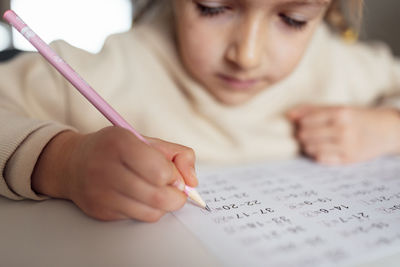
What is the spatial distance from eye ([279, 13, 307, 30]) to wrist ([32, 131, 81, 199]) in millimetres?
250

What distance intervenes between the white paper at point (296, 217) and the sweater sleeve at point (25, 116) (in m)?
0.13

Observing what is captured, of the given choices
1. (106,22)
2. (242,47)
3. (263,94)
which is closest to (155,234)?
(242,47)

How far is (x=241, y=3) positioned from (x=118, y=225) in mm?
239

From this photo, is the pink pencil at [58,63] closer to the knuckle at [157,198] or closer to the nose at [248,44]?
the knuckle at [157,198]

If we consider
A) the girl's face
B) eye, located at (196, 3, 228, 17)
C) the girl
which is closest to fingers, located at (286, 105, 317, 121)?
the girl

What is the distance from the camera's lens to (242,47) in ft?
1.14

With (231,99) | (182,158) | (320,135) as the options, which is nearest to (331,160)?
(320,135)

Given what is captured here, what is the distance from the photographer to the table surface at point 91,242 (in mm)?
200

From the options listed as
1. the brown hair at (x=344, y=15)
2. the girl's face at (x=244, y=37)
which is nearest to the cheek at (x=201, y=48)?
the girl's face at (x=244, y=37)

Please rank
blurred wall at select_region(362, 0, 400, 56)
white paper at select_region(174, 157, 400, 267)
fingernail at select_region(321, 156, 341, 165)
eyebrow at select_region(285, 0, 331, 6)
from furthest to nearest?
1. blurred wall at select_region(362, 0, 400, 56)
2. fingernail at select_region(321, 156, 341, 165)
3. eyebrow at select_region(285, 0, 331, 6)
4. white paper at select_region(174, 157, 400, 267)

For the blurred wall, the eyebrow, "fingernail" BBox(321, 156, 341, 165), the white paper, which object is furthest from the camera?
the blurred wall

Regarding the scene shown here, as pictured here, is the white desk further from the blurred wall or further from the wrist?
the blurred wall

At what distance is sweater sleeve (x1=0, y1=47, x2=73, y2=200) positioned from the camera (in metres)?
0.27

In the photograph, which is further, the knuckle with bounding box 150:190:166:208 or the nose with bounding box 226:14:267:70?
the nose with bounding box 226:14:267:70
